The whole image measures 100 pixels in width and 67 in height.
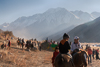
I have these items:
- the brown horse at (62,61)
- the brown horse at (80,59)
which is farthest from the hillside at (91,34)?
the brown horse at (62,61)

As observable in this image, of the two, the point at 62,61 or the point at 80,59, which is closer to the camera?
the point at 62,61

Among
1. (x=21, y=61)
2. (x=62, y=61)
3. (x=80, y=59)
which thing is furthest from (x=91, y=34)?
(x=62, y=61)

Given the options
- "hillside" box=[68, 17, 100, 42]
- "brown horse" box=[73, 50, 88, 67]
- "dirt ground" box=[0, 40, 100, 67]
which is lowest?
"dirt ground" box=[0, 40, 100, 67]

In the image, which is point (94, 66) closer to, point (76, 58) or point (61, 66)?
point (76, 58)

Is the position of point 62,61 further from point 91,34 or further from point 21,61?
point 91,34

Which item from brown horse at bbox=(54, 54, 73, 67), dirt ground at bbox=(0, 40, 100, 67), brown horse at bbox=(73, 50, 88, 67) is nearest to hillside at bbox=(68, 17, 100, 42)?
dirt ground at bbox=(0, 40, 100, 67)

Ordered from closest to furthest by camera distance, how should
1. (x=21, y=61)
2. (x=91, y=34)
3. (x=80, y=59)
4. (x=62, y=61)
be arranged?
(x=62, y=61), (x=80, y=59), (x=21, y=61), (x=91, y=34)

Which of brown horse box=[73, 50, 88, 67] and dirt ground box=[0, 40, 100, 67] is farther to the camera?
dirt ground box=[0, 40, 100, 67]

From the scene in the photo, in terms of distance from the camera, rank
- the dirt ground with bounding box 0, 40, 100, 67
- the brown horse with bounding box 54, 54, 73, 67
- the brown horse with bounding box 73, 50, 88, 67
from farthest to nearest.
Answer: the dirt ground with bounding box 0, 40, 100, 67, the brown horse with bounding box 73, 50, 88, 67, the brown horse with bounding box 54, 54, 73, 67

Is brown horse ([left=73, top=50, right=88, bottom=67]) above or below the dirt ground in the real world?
above

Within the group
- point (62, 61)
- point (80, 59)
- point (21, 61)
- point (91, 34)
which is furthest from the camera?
point (91, 34)

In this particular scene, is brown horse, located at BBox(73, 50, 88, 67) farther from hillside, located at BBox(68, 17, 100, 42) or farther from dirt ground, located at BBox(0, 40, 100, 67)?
hillside, located at BBox(68, 17, 100, 42)

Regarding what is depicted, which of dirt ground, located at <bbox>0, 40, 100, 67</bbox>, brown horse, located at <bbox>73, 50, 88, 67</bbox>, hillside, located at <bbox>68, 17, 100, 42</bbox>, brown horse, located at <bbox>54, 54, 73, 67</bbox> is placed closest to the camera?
brown horse, located at <bbox>54, 54, 73, 67</bbox>

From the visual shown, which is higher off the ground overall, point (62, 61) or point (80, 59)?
point (62, 61)
